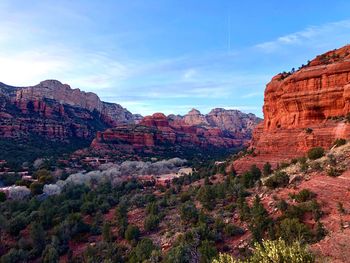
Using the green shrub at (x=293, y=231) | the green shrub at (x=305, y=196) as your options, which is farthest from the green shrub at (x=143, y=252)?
the green shrub at (x=305, y=196)

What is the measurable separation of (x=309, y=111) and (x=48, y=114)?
92855 mm

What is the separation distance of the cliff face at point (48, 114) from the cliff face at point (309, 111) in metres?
75.4

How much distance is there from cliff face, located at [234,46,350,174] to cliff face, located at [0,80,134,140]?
248ft

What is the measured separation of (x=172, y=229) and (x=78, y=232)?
9.66m

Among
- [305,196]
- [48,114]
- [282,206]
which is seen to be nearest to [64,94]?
[48,114]

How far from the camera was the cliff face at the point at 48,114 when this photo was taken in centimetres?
9250

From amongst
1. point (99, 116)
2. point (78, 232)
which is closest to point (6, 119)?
point (99, 116)

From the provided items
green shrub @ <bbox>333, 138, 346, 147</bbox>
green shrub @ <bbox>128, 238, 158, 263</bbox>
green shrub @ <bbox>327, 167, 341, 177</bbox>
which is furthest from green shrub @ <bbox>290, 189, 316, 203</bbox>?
green shrub @ <bbox>128, 238, 158, 263</bbox>

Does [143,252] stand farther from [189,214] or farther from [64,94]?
[64,94]

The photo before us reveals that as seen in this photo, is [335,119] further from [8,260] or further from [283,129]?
[8,260]

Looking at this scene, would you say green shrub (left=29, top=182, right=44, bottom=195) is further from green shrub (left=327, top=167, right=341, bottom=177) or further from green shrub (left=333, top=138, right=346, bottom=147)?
green shrub (left=333, top=138, right=346, bottom=147)

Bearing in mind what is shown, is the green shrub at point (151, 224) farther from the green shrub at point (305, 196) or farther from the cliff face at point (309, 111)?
the cliff face at point (309, 111)

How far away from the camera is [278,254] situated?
913 cm

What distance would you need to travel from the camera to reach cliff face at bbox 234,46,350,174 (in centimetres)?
2994
